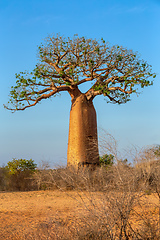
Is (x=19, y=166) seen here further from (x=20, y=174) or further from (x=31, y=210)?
(x=31, y=210)

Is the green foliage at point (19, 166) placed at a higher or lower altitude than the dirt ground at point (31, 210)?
higher

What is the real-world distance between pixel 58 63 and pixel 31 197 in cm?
645

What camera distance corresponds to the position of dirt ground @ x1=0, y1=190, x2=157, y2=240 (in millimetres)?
4875

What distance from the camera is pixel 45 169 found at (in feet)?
35.9

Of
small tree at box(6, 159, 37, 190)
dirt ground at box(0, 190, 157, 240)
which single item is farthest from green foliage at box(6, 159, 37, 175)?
dirt ground at box(0, 190, 157, 240)

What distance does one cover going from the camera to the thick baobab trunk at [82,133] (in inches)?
441

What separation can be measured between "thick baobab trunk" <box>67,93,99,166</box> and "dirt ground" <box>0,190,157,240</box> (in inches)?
85.2

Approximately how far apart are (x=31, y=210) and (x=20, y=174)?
15.7ft

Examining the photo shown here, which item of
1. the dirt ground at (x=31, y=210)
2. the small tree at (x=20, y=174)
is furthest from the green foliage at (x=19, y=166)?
the dirt ground at (x=31, y=210)

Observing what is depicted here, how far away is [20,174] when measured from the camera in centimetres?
1116

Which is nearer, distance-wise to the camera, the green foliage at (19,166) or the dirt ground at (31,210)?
the dirt ground at (31,210)

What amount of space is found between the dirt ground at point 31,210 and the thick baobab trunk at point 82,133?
2165mm

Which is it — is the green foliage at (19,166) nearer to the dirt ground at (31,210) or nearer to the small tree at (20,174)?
the small tree at (20,174)

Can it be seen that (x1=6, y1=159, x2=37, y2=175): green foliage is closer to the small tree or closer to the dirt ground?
the small tree
